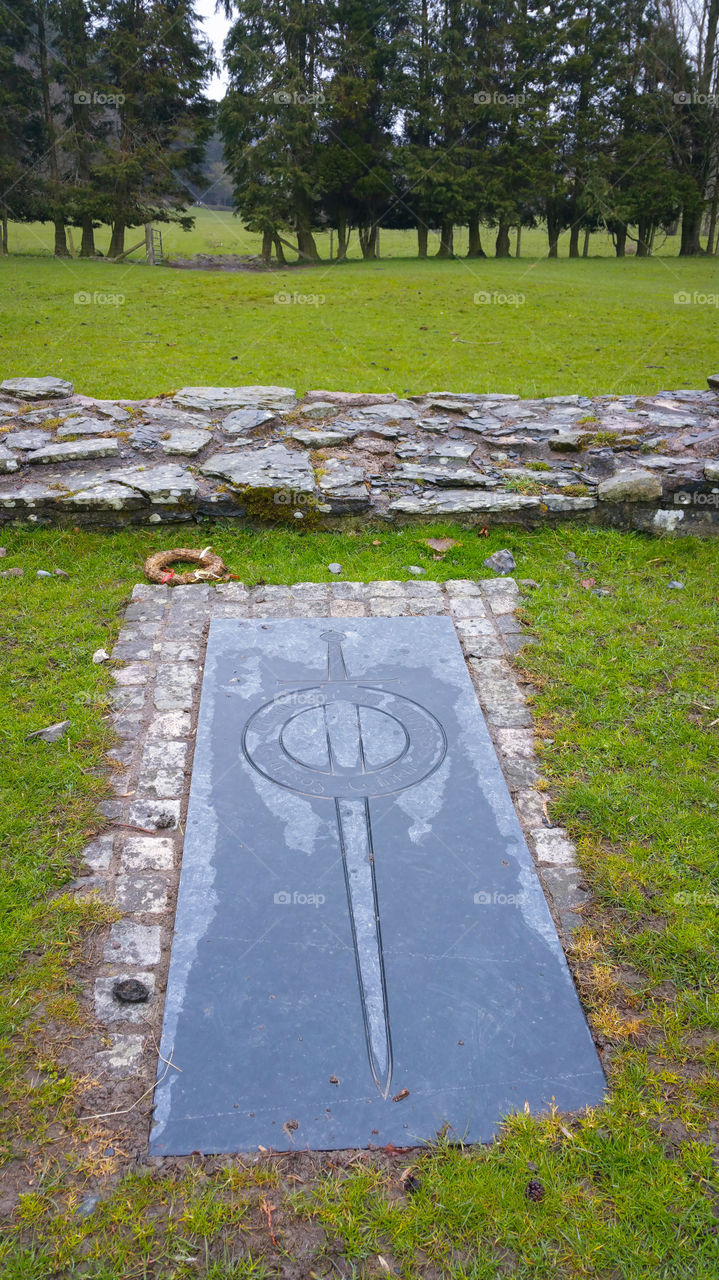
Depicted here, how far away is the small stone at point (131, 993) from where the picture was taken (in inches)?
104

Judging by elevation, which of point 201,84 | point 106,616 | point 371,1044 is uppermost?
point 201,84

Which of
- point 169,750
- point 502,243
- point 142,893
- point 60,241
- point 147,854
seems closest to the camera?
point 142,893

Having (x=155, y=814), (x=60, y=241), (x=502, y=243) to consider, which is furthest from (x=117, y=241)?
(x=155, y=814)

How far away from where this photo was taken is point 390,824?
3170 mm

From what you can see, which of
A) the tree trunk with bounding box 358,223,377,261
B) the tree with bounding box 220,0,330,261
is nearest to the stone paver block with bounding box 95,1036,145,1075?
the tree with bounding box 220,0,330,261

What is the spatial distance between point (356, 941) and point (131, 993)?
0.73m

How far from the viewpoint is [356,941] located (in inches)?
107

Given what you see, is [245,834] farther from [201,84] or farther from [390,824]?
[201,84]

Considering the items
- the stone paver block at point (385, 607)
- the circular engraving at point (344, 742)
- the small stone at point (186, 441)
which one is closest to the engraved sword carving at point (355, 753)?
the circular engraving at point (344, 742)

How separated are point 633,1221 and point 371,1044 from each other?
2.58 ft

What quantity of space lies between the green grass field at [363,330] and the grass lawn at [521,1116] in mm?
6303

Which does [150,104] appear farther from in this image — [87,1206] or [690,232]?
[87,1206]

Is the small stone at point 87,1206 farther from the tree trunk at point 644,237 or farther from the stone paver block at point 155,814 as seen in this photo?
the tree trunk at point 644,237

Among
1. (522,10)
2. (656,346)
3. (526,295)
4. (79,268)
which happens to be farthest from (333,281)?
(522,10)
